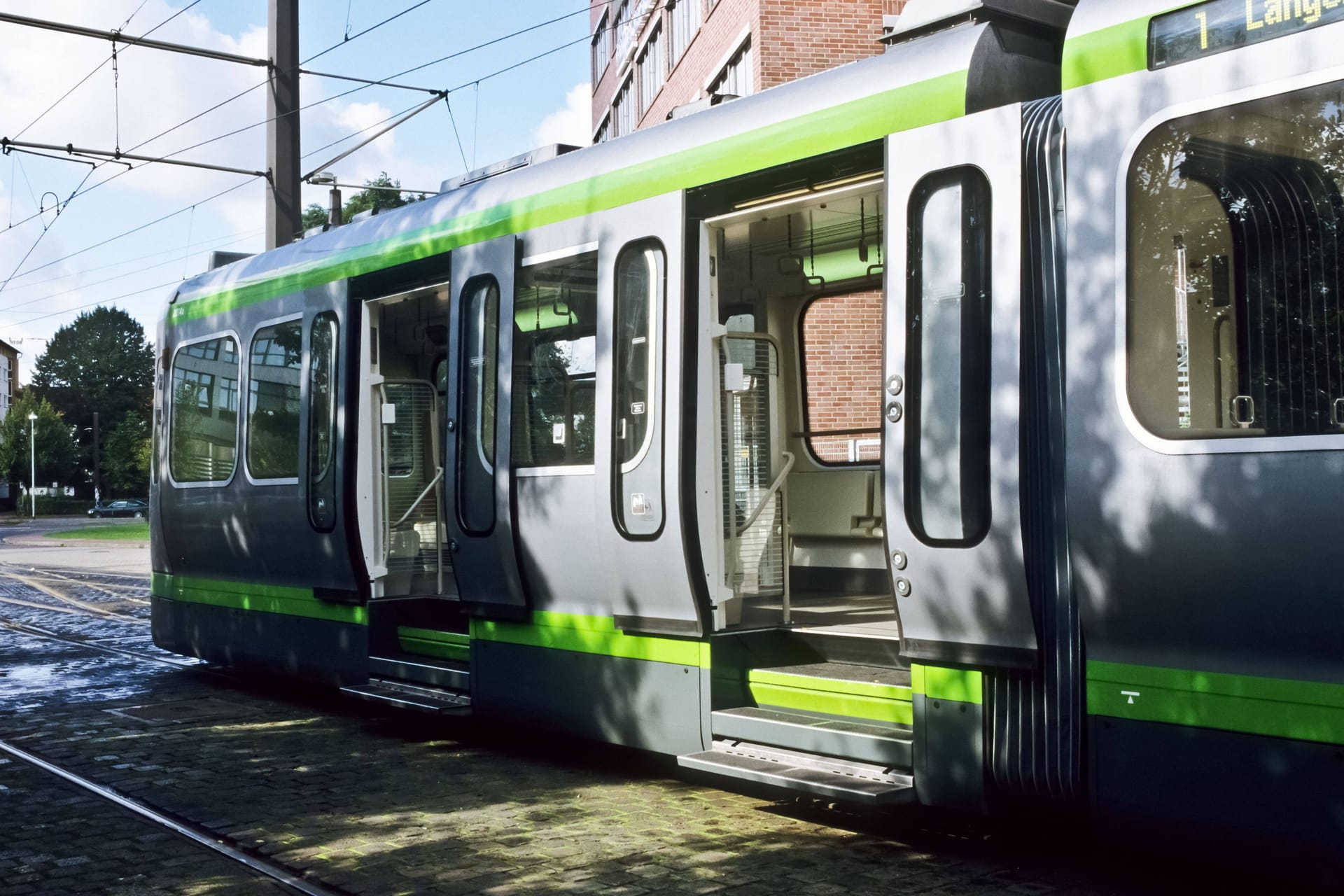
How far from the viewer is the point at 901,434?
5637 mm

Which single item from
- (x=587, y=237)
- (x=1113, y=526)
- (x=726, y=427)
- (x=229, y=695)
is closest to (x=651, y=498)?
(x=726, y=427)

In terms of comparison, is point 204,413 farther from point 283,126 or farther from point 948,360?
point 948,360

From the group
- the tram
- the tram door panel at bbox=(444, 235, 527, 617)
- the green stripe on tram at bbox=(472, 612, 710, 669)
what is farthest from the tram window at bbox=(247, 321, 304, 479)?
the green stripe on tram at bbox=(472, 612, 710, 669)

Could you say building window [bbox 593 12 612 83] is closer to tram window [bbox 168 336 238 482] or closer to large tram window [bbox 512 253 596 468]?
tram window [bbox 168 336 238 482]

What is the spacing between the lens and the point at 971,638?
536 cm

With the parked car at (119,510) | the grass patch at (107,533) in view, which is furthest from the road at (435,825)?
the parked car at (119,510)

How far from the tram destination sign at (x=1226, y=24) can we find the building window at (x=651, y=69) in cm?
2824

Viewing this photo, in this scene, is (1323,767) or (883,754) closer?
(1323,767)

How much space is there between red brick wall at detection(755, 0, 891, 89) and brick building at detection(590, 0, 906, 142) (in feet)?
0.04

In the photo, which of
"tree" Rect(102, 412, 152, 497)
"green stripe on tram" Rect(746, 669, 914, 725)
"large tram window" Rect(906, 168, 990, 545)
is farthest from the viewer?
"tree" Rect(102, 412, 152, 497)

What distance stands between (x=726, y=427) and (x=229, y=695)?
228 inches

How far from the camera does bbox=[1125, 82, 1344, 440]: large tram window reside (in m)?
4.42

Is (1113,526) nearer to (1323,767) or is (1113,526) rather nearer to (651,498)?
(1323,767)

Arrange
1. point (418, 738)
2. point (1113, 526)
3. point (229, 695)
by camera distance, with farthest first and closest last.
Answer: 1. point (229, 695)
2. point (418, 738)
3. point (1113, 526)
